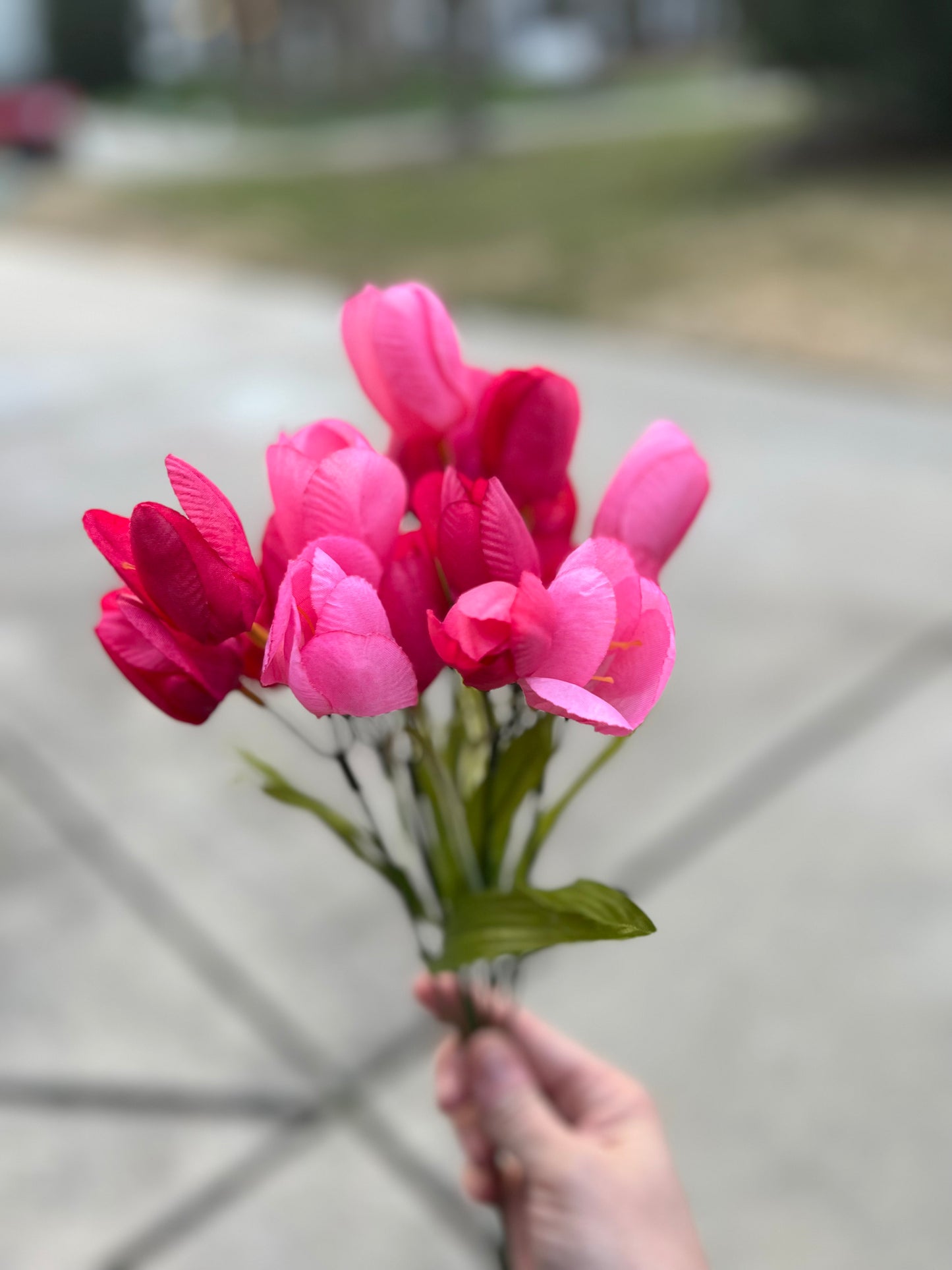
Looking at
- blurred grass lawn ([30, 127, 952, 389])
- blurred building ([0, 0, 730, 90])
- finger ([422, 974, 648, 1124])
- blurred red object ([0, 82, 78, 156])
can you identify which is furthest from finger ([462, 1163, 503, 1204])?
blurred building ([0, 0, 730, 90])

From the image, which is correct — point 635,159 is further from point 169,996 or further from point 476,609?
point 476,609

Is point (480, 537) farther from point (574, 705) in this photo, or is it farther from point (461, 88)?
point (461, 88)

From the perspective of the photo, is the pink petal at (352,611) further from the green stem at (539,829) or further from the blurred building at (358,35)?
the blurred building at (358,35)

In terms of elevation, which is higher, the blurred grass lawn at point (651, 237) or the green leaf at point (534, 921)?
the green leaf at point (534, 921)

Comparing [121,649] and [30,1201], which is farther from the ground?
[121,649]

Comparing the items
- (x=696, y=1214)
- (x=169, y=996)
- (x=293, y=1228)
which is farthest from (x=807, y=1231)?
(x=169, y=996)

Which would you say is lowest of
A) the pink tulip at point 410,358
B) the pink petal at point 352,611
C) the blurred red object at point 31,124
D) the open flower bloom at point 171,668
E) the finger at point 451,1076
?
the blurred red object at point 31,124

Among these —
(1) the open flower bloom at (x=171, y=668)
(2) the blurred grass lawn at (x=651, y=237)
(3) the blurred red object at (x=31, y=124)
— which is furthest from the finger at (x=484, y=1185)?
(3) the blurred red object at (x=31, y=124)
